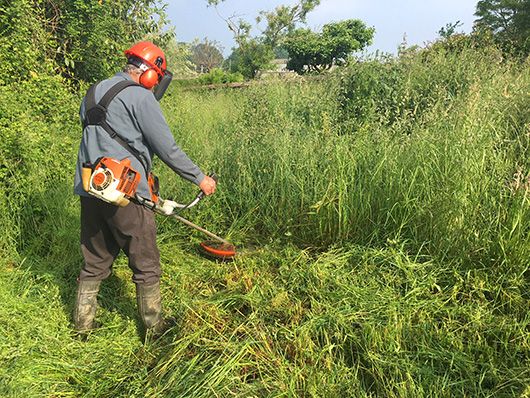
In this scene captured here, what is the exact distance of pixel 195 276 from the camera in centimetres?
339

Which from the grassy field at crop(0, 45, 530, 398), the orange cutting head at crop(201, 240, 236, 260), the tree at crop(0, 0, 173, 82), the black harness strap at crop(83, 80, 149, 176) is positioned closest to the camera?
the grassy field at crop(0, 45, 530, 398)

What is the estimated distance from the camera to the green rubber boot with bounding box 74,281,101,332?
8.93ft

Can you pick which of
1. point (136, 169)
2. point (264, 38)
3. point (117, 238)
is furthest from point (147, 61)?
point (264, 38)

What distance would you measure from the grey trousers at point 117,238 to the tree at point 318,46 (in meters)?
24.0

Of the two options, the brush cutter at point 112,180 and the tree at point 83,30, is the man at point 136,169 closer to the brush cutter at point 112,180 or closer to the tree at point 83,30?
the brush cutter at point 112,180

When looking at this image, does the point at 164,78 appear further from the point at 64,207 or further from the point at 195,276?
the point at 64,207

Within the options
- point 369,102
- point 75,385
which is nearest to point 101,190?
point 75,385

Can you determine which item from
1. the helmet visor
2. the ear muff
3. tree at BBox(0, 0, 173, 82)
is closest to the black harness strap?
the ear muff

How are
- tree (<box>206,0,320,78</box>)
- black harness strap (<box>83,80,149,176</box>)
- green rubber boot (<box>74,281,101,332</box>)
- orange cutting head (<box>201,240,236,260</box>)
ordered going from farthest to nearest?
tree (<box>206,0,320,78</box>) < orange cutting head (<box>201,240,236,260</box>) < green rubber boot (<box>74,281,101,332</box>) < black harness strap (<box>83,80,149,176</box>)

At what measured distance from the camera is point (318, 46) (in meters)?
27.3

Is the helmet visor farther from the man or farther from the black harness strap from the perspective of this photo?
the black harness strap

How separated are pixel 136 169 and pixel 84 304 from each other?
3.61ft

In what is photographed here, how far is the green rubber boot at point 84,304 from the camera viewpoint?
2.72 metres

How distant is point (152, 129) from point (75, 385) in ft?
5.63
